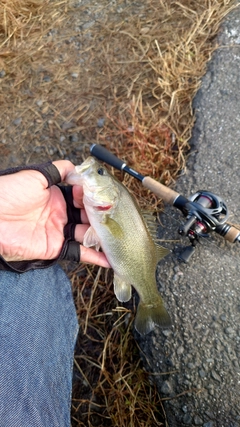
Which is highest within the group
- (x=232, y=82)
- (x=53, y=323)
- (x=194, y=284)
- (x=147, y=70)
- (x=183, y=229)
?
(x=232, y=82)

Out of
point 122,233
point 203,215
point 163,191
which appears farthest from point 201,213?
point 122,233

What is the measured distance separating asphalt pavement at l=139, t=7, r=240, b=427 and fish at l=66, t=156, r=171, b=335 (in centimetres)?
40

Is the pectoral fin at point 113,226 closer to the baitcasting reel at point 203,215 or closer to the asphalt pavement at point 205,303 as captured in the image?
the baitcasting reel at point 203,215

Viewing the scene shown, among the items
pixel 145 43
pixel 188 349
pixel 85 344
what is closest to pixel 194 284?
pixel 188 349

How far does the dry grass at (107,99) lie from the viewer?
9.62 feet

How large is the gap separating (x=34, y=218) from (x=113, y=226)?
0.56 m

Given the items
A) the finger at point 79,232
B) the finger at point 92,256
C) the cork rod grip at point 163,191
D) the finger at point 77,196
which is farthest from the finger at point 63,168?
the cork rod grip at point 163,191

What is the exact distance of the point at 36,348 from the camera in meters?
2.17

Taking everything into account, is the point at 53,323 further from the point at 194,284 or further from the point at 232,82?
the point at 232,82

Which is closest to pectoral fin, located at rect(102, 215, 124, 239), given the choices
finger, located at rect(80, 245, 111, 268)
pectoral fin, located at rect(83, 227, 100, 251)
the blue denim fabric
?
pectoral fin, located at rect(83, 227, 100, 251)

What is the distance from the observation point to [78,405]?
9.61 ft

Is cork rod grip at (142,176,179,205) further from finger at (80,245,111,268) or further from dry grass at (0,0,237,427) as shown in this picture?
finger at (80,245,111,268)

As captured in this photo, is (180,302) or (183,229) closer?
(183,229)

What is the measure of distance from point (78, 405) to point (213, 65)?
3.05m
